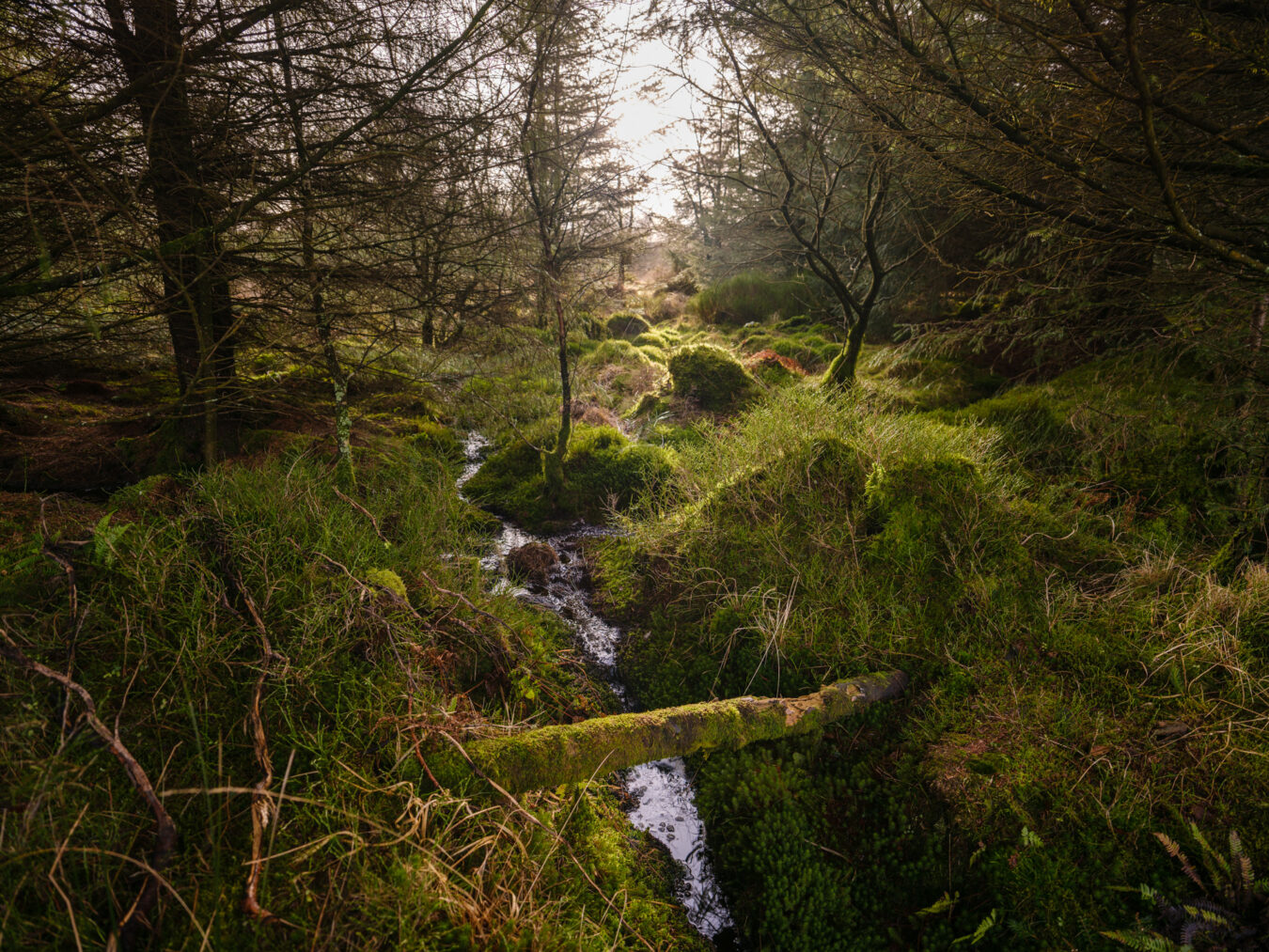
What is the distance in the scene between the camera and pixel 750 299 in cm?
1422

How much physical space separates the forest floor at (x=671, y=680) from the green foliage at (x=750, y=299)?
9368 mm

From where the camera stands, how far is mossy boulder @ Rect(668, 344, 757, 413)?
838cm

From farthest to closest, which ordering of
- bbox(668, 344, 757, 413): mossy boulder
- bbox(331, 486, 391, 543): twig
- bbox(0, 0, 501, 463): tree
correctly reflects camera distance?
1. bbox(668, 344, 757, 413): mossy boulder
2. bbox(331, 486, 391, 543): twig
3. bbox(0, 0, 501, 463): tree

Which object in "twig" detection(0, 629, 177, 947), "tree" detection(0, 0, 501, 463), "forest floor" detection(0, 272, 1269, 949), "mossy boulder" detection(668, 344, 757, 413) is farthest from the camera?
"mossy boulder" detection(668, 344, 757, 413)

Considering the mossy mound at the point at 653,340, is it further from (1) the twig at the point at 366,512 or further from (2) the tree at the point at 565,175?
(1) the twig at the point at 366,512

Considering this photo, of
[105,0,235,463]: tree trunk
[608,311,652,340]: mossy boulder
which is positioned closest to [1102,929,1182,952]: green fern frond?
[105,0,235,463]: tree trunk

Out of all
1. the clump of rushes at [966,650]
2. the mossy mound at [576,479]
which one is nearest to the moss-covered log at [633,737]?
the clump of rushes at [966,650]

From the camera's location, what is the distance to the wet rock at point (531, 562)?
4.79 meters

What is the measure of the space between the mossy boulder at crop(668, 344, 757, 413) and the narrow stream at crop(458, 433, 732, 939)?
13.7 feet

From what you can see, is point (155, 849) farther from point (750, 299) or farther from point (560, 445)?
point (750, 299)

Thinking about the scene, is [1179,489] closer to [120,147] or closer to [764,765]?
[764,765]

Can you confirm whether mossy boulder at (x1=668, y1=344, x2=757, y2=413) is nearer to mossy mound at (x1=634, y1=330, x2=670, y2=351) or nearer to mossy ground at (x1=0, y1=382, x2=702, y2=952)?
mossy mound at (x1=634, y1=330, x2=670, y2=351)

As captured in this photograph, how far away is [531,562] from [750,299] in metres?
12.0

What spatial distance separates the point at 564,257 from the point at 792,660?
193 inches
